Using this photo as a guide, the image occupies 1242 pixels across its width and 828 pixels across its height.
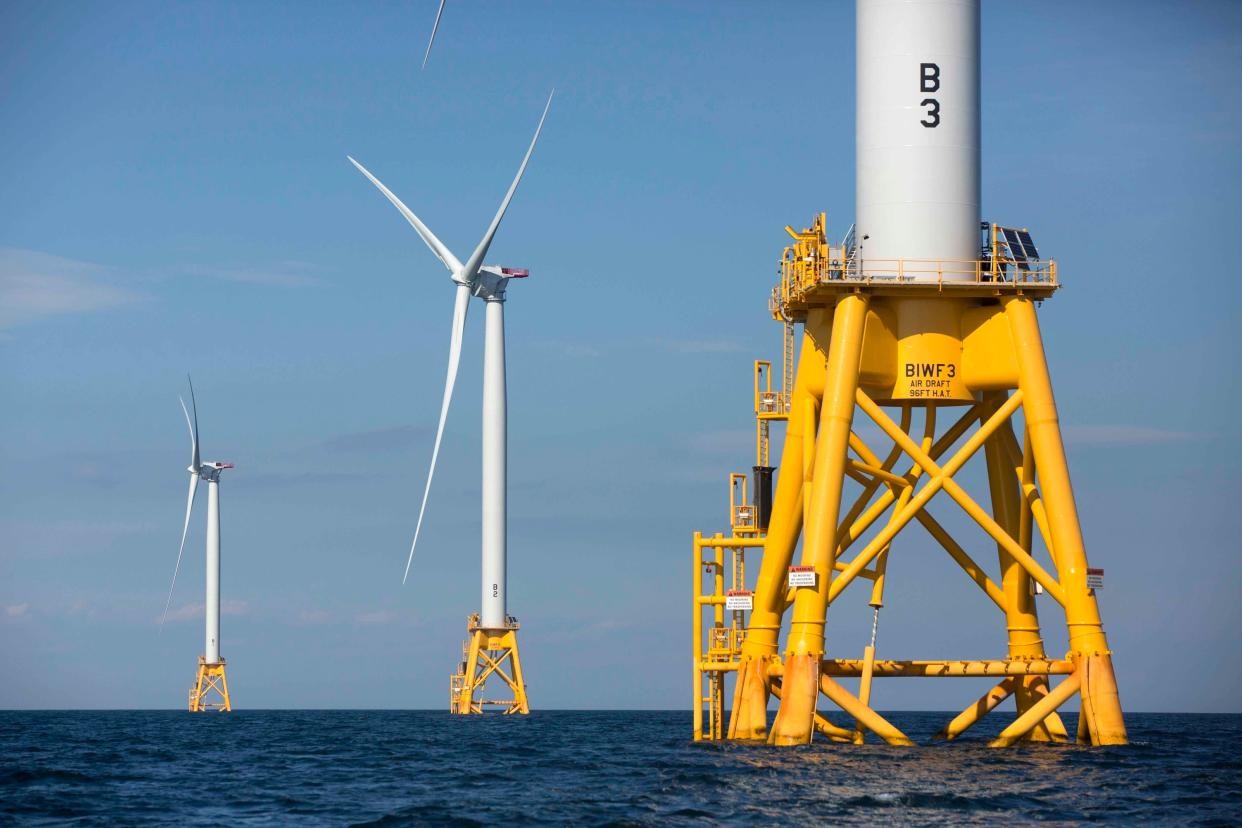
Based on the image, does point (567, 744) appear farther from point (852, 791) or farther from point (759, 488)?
point (852, 791)

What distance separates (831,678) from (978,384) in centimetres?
1014

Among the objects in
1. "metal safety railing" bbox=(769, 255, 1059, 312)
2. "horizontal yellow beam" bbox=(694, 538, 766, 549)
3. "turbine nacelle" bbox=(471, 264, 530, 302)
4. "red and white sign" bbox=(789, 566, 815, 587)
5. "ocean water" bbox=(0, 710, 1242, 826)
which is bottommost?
"ocean water" bbox=(0, 710, 1242, 826)

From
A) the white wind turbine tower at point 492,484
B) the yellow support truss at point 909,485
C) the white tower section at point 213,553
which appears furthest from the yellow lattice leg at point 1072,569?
the white tower section at point 213,553

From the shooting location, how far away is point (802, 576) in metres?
50.2

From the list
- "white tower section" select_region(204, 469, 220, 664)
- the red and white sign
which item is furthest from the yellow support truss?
"white tower section" select_region(204, 469, 220, 664)

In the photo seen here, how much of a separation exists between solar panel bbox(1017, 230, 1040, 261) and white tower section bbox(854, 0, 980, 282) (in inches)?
56.9

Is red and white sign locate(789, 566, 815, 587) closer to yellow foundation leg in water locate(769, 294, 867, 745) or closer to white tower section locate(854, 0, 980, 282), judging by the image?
yellow foundation leg in water locate(769, 294, 867, 745)

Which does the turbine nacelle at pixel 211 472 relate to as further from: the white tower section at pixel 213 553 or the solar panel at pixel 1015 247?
the solar panel at pixel 1015 247

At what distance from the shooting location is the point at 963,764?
48.0 metres

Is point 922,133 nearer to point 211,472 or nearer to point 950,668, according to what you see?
point 950,668

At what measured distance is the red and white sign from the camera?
5006 centimetres

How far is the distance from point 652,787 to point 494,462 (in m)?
72.1

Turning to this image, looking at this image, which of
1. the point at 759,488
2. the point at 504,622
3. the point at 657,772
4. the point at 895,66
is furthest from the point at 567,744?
the point at 504,622

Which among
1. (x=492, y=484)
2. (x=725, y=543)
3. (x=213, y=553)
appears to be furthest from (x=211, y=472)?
(x=725, y=543)
